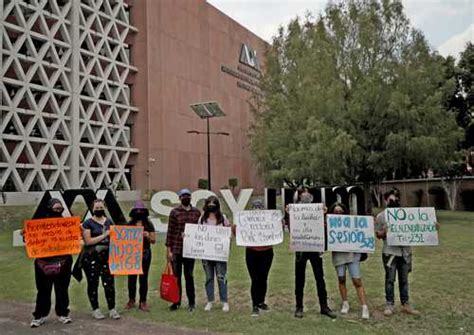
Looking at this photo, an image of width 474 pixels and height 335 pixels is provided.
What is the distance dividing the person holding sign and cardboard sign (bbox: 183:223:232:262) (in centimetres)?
115

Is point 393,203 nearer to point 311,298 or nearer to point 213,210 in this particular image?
point 311,298

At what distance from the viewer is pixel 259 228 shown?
724 cm

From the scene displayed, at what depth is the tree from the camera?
2138 centimetres

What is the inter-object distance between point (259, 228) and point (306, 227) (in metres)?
0.70

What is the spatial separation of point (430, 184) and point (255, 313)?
34.5 meters

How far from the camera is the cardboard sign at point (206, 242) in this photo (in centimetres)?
719

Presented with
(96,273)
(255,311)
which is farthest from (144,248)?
(255,311)

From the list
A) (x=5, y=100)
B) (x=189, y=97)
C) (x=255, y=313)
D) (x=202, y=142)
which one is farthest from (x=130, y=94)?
(x=255, y=313)

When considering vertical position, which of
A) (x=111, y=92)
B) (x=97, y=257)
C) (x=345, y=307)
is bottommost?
(x=345, y=307)

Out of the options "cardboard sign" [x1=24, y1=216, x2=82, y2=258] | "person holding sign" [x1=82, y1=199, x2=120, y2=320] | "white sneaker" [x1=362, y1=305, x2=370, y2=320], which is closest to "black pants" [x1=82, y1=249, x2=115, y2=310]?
"person holding sign" [x1=82, y1=199, x2=120, y2=320]

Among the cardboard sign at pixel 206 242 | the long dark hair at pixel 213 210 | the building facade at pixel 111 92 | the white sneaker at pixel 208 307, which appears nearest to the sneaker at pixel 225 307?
the white sneaker at pixel 208 307

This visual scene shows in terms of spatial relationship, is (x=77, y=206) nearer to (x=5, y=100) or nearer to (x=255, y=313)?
(x=5, y=100)

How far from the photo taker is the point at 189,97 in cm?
3916

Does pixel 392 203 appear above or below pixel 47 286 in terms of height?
above
